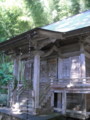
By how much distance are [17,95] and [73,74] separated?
2974 millimetres

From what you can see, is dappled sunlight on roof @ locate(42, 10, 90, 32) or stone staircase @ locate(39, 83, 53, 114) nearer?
stone staircase @ locate(39, 83, 53, 114)

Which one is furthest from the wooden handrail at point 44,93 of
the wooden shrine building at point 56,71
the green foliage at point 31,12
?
the green foliage at point 31,12

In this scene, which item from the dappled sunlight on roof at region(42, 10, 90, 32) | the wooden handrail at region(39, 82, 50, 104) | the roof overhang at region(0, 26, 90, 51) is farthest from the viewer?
the wooden handrail at region(39, 82, 50, 104)

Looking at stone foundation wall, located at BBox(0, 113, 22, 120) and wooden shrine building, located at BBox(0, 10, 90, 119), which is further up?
wooden shrine building, located at BBox(0, 10, 90, 119)

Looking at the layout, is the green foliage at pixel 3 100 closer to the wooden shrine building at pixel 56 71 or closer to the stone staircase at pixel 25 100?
the wooden shrine building at pixel 56 71

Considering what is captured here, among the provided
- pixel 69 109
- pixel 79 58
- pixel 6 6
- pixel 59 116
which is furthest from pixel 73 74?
pixel 6 6

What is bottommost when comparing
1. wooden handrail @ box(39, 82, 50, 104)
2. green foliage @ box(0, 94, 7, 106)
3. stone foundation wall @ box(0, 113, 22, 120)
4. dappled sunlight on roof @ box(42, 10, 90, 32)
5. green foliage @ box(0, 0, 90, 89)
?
stone foundation wall @ box(0, 113, 22, 120)

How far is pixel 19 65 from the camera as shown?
9.00m

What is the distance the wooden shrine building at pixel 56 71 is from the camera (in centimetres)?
625

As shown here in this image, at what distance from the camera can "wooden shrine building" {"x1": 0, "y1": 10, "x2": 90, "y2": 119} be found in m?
6.25

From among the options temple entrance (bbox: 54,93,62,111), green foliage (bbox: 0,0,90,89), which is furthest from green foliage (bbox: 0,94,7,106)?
green foliage (bbox: 0,0,90,89)

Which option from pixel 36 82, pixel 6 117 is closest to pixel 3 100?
pixel 6 117

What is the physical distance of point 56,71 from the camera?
829 centimetres

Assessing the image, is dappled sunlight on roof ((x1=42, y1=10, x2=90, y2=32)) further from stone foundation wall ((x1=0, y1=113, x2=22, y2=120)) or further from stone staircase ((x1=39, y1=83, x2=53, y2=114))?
stone foundation wall ((x1=0, y1=113, x2=22, y2=120))
